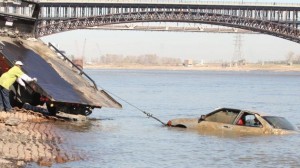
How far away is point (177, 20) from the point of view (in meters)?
128

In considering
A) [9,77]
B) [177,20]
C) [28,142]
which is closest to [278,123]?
[9,77]

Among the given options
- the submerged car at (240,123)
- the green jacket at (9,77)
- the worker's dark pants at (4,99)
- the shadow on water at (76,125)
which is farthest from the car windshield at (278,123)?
the worker's dark pants at (4,99)

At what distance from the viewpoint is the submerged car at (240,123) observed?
854 inches

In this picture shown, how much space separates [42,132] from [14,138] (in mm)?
3317

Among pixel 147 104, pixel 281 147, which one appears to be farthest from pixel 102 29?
pixel 281 147

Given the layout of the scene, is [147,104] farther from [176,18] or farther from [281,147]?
[176,18]

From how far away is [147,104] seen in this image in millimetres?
45344

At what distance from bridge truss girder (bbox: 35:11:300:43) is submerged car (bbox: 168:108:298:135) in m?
104

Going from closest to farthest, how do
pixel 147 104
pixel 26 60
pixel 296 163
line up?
pixel 296 163, pixel 26 60, pixel 147 104

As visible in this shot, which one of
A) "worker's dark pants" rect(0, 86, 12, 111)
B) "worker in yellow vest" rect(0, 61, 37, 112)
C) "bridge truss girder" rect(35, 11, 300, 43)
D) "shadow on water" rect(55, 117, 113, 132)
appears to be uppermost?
"bridge truss girder" rect(35, 11, 300, 43)

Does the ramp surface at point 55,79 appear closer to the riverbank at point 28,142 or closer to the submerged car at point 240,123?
the riverbank at point 28,142

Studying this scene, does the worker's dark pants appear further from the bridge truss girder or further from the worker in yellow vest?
the bridge truss girder

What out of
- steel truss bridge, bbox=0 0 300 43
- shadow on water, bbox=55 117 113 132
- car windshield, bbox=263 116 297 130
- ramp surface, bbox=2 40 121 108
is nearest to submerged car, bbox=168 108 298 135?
car windshield, bbox=263 116 297 130

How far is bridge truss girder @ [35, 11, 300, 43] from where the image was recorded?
415ft
